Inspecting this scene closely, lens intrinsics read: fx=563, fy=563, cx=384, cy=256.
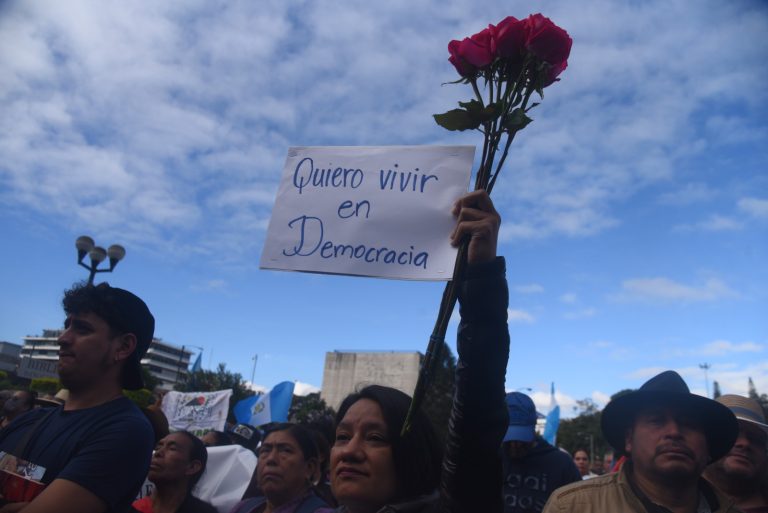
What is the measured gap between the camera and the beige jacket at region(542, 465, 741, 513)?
2.36 meters

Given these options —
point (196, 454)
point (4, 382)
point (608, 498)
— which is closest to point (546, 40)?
point (608, 498)

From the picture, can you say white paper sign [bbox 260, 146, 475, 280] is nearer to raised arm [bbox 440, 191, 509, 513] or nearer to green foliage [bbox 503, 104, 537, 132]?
raised arm [bbox 440, 191, 509, 513]

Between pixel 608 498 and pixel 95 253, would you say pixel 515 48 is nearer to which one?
pixel 608 498

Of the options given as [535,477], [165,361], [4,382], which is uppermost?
[165,361]

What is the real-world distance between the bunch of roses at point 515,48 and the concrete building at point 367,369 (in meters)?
58.6

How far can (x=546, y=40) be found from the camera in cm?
172

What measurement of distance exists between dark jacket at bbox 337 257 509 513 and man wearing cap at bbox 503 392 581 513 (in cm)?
255

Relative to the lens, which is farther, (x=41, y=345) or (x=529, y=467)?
(x=41, y=345)

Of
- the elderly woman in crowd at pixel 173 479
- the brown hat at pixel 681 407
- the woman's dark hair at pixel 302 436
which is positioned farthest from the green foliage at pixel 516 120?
the elderly woman in crowd at pixel 173 479

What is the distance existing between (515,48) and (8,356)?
101 m

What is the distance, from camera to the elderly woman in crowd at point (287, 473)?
347cm

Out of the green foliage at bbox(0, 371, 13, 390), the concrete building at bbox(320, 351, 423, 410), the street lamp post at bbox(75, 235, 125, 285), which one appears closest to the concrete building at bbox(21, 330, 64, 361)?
the concrete building at bbox(320, 351, 423, 410)

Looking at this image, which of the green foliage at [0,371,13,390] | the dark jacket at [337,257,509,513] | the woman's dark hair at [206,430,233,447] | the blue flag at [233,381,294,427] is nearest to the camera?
the dark jacket at [337,257,509,513]

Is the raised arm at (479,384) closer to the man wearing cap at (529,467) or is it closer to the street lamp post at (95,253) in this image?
the man wearing cap at (529,467)
